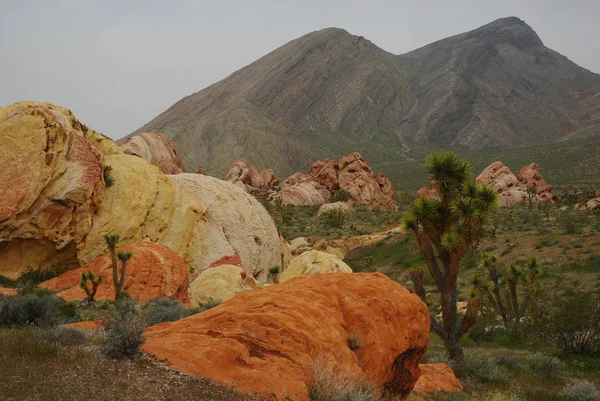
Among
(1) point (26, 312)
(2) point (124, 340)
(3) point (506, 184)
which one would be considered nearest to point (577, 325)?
(2) point (124, 340)

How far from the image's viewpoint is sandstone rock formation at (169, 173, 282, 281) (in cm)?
2844

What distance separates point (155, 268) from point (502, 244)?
27854 millimetres

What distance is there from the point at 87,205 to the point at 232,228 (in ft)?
26.7

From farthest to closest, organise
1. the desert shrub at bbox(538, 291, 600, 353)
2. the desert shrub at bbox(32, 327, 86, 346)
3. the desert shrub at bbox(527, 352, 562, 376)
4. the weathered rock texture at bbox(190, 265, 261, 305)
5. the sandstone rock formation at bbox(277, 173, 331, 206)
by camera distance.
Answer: the sandstone rock formation at bbox(277, 173, 331, 206), the weathered rock texture at bbox(190, 265, 261, 305), the desert shrub at bbox(538, 291, 600, 353), the desert shrub at bbox(527, 352, 562, 376), the desert shrub at bbox(32, 327, 86, 346)

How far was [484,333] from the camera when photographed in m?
22.0

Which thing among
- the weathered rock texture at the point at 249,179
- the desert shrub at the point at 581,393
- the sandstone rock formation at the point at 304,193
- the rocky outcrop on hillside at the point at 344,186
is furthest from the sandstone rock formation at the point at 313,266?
the weathered rock texture at the point at 249,179

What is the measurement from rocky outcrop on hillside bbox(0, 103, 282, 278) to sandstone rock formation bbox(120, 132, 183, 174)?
1373 inches

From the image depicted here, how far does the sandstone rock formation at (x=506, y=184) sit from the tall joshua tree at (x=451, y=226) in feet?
197

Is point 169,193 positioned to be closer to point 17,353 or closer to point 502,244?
point 17,353

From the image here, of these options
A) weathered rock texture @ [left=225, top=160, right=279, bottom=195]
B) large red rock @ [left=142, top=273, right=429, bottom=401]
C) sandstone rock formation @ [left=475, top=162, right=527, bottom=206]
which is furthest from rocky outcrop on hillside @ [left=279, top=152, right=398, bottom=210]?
large red rock @ [left=142, top=273, right=429, bottom=401]

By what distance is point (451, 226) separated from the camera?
14.9 metres

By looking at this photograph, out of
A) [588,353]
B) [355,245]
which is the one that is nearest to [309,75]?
[355,245]

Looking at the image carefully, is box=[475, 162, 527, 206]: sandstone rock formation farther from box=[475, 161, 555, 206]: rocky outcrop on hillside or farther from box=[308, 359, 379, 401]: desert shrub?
box=[308, 359, 379, 401]: desert shrub

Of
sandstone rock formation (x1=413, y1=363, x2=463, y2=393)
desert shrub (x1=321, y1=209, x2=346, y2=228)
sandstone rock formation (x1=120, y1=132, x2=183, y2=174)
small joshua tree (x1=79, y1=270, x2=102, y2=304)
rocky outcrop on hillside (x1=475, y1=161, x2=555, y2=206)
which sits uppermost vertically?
sandstone rock formation (x1=120, y1=132, x2=183, y2=174)
